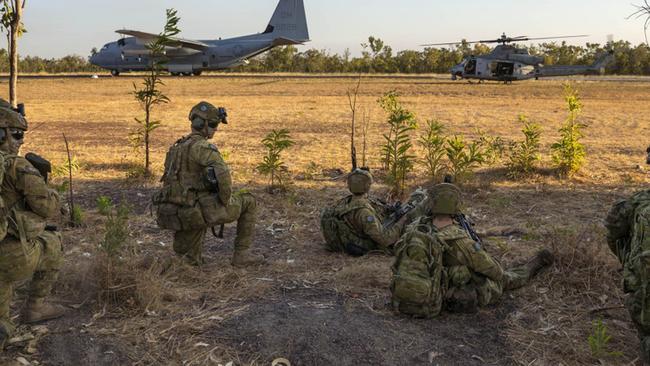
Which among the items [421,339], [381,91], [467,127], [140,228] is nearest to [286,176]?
[140,228]

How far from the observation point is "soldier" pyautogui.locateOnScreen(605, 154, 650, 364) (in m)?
3.67

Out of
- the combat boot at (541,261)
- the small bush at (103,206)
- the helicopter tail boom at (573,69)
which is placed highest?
the helicopter tail boom at (573,69)

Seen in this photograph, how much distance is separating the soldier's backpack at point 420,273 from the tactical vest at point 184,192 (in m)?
1.90

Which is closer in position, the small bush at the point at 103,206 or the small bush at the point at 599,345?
the small bush at the point at 599,345

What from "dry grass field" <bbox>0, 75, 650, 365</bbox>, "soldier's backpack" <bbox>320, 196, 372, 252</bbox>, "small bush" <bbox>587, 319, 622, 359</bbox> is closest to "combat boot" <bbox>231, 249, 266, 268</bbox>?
"dry grass field" <bbox>0, 75, 650, 365</bbox>

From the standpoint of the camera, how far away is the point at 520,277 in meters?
4.92

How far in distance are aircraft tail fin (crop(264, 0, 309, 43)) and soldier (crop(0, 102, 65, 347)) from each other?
3863cm

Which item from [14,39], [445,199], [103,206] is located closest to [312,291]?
[445,199]

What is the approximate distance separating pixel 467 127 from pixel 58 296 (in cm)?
1322

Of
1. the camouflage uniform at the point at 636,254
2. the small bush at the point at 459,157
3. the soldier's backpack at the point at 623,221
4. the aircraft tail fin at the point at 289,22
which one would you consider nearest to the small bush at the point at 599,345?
the camouflage uniform at the point at 636,254

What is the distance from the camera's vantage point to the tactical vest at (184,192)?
5.30m

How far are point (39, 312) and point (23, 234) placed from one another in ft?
2.50

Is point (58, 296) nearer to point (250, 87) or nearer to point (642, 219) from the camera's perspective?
point (642, 219)

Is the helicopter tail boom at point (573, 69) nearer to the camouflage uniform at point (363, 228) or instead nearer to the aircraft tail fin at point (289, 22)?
the aircraft tail fin at point (289, 22)
